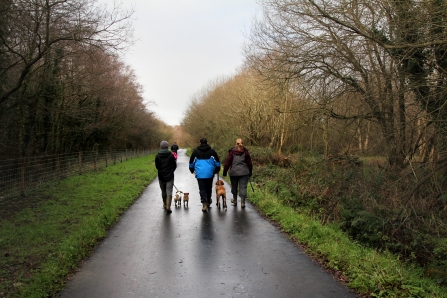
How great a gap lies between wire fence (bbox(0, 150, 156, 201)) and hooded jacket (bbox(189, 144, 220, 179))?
502 cm

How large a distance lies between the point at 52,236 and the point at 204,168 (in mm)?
3978

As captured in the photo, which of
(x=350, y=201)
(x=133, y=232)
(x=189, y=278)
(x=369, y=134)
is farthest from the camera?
(x=369, y=134)

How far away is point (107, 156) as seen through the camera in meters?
26.1

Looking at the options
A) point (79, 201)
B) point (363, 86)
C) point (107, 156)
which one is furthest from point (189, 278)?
point (107, 156)

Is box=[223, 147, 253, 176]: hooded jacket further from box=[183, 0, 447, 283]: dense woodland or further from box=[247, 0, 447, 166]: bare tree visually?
box=[247, 0, 447, 166]: bare tree

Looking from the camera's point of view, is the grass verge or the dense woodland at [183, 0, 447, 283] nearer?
the grass verge

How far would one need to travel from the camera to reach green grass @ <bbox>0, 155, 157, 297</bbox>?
4.61 meters

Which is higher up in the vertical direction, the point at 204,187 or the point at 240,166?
the point at 240,166

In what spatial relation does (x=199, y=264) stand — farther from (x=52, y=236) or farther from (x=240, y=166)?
(x=240, y=166)

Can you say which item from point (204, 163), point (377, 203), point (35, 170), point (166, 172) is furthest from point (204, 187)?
point (35, 170)

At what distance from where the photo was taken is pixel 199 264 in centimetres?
536

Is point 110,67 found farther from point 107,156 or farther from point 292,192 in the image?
point 292,192

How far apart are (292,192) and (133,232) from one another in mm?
5578

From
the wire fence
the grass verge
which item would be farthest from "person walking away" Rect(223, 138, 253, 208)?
the wire fence
